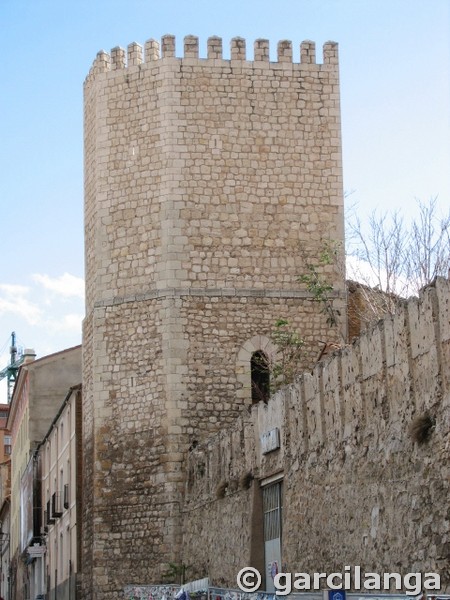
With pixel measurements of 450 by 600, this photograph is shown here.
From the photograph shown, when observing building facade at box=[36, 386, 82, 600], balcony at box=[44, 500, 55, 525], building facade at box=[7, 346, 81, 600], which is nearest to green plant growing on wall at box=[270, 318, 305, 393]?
building facade at box=[36, 386, 82, 600]

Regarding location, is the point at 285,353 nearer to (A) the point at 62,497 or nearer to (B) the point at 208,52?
(B) the point at 208,52

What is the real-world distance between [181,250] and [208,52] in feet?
12.5

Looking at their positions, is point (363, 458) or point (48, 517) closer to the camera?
point (363, 458)

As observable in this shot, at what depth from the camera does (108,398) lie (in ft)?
77.6

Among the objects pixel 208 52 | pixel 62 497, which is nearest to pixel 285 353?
pixel 208 52

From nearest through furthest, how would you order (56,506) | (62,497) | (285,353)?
(285,353)
(62,497)
(56,506)

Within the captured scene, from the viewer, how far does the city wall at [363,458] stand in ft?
39.4

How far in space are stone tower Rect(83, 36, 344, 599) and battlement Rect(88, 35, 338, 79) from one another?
0.09ft

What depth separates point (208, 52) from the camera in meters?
24.3

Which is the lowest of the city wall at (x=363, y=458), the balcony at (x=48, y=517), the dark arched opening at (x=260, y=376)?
the city wall at (x=363, y=458)

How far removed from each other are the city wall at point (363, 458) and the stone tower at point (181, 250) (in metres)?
3.79

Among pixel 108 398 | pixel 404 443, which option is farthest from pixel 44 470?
pixel 404 443

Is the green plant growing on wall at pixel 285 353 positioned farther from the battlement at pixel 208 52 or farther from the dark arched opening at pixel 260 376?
the battlement at pixel 208 52

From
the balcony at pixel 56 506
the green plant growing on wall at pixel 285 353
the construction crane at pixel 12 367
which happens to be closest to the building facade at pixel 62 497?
the balcony at pixel 56 506
